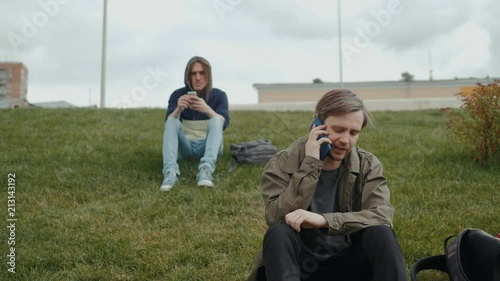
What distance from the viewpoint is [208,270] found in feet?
12.3

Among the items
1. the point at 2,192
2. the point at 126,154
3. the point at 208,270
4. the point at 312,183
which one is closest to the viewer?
the point at 312,183

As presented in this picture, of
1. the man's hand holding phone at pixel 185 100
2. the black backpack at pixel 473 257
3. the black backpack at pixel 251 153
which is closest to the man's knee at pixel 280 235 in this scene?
the black backpack at pixel 473 257

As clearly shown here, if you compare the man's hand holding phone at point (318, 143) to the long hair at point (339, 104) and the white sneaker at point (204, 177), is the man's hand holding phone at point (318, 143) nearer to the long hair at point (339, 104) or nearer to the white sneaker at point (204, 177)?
the long hair at point (339, 104)

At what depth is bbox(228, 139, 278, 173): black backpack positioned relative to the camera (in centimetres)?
666

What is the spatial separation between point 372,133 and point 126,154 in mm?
4136

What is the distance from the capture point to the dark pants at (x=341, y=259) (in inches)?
102

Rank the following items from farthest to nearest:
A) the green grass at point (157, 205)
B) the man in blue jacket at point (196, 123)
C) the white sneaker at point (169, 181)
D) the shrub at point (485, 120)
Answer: the shrub at point (485, 120) < the man in blue jacket at point (196, 123) < the white sneaker at point (169, 181) < the green grass at point (157, 205)

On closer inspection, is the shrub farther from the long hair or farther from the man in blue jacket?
the long hair

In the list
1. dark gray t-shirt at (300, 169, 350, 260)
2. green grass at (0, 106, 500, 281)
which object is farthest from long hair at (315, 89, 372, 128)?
green grass at (0, 106, 500, 281)

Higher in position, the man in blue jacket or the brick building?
the brick building

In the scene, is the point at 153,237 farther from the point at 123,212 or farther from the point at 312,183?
the point at 312,183

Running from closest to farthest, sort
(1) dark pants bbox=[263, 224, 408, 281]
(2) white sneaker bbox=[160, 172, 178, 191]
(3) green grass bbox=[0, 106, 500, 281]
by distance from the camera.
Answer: (1) dark pants bbox=[263, 224, 408, 281]
(3) green grass bbox=[0, 106, 500, 281]
(2) white sneaker bbox=[160, 172, 178, 191]

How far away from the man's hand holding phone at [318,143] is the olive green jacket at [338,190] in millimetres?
43

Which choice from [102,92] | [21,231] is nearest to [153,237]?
[21,231]
